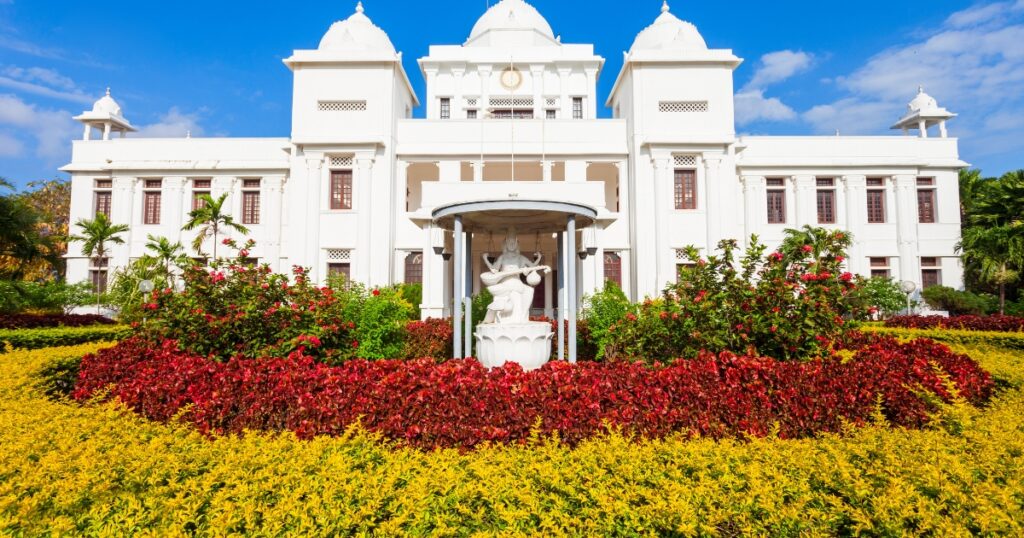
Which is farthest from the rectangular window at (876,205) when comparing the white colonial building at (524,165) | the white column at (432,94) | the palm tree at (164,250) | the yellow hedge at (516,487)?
the palm tree at (164,250)

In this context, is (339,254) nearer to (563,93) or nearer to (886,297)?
(563,93)

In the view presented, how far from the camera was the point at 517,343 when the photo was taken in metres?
6.04

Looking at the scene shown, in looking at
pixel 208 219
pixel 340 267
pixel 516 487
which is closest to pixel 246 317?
pixel 516 487

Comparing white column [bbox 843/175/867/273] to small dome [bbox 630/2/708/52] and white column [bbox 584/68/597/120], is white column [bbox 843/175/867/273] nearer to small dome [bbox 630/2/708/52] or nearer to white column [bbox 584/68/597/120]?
small dome [bbox 630/2/708/52]

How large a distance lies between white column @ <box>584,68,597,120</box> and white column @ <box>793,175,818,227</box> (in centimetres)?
843

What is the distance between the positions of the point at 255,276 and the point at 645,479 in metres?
5.51

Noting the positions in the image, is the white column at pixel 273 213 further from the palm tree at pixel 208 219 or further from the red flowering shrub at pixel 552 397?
the red flowering shrub at pixel 552 397

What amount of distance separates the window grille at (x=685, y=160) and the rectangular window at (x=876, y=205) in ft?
26.3

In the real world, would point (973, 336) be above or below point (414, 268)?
below

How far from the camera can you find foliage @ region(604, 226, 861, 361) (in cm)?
508

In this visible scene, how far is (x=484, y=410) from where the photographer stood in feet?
12.0

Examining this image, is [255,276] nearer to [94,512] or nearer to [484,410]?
[484,410]

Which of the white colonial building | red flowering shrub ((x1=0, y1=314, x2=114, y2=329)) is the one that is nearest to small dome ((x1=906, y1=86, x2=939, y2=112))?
the white colonial building

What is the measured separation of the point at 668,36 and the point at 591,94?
360 cm
